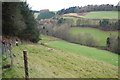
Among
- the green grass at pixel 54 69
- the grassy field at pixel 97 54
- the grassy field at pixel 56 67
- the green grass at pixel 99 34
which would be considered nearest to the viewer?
the green grass at pixel 54 69

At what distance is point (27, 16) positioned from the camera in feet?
83.6

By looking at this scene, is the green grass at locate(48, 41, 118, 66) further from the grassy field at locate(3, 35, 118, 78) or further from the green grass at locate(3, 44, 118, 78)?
the green grass at locate(3, 44, 118, 78)

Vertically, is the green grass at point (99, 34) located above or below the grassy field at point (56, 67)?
above

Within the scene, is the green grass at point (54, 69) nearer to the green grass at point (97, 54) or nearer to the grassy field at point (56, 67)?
the grassy field at point (56, 67)

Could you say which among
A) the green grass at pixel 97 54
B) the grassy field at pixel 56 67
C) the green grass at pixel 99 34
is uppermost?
the green grass at pixel 99 34

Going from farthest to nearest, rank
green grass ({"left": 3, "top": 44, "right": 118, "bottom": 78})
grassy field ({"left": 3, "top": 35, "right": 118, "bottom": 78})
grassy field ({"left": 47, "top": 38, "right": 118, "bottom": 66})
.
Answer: grassy field ({"left": 47, "top": 38, "right": 118, "bottom": 66}), grassy field ({"left": 3, "top": 35, "right": 118, "bottom": 78}), green grass ({"left": 3, "top": 44, "right": 118, "bottom": 78})

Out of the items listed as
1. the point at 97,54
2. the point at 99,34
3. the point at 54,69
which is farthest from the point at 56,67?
the point at 99,34

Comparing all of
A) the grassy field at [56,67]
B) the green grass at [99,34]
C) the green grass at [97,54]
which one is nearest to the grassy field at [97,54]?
the green grass at [97,54]

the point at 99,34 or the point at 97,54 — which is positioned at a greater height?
the point at 99,34

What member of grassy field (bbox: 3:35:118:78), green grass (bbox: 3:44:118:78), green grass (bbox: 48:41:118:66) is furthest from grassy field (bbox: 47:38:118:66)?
green grass (bbox: 3:44:118:78)

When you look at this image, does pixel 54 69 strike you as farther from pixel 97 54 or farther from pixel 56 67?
pixel 97 54

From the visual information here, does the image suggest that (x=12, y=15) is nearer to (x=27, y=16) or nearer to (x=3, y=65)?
(x=27, y=16)

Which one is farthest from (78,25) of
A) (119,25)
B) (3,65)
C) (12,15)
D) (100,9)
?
(3,65)

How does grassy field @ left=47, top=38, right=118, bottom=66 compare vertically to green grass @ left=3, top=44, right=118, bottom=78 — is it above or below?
below
